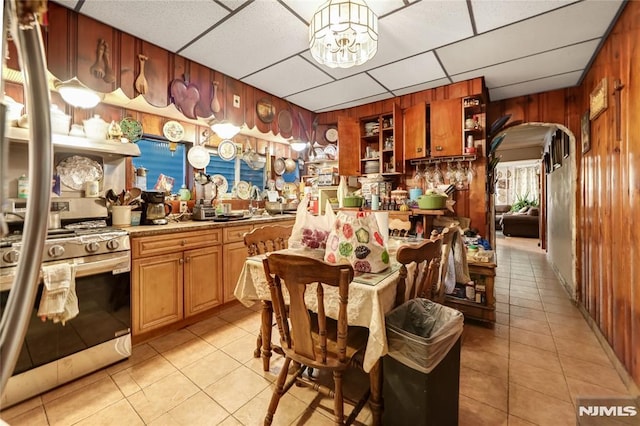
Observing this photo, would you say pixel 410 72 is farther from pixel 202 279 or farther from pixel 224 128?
pixel 202 279

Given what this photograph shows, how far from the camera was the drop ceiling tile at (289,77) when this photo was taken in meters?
2.80

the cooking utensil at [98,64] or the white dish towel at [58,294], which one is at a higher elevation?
the cooking utensil at [98,64]

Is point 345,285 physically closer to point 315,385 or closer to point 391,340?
point 391,340

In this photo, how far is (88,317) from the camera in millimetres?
1802

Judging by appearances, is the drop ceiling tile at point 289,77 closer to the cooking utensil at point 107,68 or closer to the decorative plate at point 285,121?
the decorative plate at point 285,121

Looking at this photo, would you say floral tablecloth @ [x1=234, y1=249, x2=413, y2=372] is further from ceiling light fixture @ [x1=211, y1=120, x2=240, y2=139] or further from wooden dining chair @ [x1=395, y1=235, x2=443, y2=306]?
ceiling light fixture @ [x1=211, y1=120, x2=240, y2=139]

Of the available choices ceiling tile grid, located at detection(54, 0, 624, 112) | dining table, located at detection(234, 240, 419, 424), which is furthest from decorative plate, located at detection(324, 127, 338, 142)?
dining table, located at detection(234, 240, 419, 424)

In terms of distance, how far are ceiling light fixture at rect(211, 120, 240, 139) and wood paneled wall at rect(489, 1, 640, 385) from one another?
330 centimetres

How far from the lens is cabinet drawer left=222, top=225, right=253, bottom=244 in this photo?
2764 millimetres

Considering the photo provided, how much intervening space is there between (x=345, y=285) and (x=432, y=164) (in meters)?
2.97

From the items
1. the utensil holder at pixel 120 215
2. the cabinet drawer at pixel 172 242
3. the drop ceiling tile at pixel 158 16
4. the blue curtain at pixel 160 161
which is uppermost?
the drop ceiling tile at pixel 158 16

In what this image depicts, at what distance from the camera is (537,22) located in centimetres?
206

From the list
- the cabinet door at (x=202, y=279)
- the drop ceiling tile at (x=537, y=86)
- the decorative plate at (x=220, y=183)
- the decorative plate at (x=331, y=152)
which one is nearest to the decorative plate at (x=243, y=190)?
the decorative plate at (x=220, y=183)

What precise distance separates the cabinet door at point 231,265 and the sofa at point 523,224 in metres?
7.87
